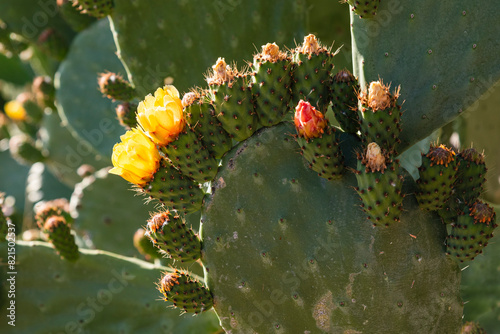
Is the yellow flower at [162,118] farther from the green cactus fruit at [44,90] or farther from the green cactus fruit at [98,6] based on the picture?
the green cactus fruit at [44,90]

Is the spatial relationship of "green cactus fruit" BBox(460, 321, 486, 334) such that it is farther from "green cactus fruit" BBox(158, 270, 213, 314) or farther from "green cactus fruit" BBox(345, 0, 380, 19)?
"green cactus fruit" BBox(345, 0, 380, 19)

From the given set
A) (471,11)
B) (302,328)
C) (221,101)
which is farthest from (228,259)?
(471,11)

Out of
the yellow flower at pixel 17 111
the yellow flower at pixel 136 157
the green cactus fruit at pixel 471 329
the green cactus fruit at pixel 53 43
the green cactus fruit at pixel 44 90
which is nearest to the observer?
the yellow flower at pixel 136 157

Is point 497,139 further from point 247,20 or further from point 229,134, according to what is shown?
point 229,134

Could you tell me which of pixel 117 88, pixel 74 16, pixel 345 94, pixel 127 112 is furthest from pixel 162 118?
pixel 74 16

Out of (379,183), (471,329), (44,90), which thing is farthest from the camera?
(44,90)

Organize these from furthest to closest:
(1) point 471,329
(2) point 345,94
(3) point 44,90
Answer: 1. (3) point 44,90
2. (1) point 471,329
3. (2) point 345,94

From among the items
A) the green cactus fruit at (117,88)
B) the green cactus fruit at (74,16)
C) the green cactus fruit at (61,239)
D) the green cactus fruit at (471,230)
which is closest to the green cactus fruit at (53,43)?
the green cactus fruit at (74,16)

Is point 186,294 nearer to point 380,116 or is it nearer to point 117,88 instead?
point 380,116
